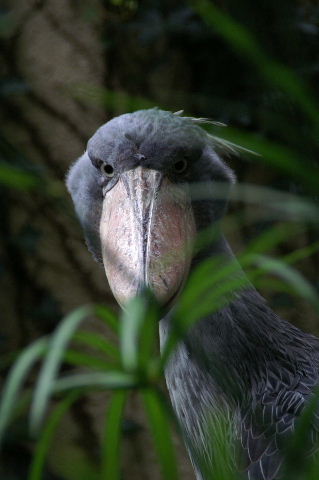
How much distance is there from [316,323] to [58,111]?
59.8 inches

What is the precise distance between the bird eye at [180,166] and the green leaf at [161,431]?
150 centimetres

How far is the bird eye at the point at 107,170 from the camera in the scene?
7.26ft

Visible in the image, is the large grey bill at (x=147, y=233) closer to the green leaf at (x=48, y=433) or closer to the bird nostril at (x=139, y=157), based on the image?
the bird nostril at (x=139, y=157)

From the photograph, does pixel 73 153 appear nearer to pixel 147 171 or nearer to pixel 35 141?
pixel 35 141

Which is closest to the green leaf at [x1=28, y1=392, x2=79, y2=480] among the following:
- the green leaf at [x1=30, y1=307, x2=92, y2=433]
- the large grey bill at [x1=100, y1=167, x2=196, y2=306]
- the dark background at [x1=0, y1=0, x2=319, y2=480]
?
the green leaf at [x1=30, y1=307, x2=92, y2=433]

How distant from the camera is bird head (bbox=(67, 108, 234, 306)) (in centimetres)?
181

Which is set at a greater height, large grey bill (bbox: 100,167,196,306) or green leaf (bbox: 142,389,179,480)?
green leaf (bbox: 142,389,179,480)

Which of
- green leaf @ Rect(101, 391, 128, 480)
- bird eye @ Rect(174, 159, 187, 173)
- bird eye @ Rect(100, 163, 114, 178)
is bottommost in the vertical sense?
bird eye @ Rect(100, 163, 114, 178)

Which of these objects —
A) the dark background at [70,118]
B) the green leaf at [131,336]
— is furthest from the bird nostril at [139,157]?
the dark background at [70,118]

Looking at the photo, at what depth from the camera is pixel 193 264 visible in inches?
88.0

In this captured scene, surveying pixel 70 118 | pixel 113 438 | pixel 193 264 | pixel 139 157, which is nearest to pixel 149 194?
pixel 139 157

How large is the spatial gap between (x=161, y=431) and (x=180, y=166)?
1.55m

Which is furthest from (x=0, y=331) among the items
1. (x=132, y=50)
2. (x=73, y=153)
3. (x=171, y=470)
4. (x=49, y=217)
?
(x=171, y=470)

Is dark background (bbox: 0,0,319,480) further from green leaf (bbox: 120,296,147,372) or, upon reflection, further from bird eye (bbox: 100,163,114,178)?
green leaf (bbox: 120,296,147,372)
